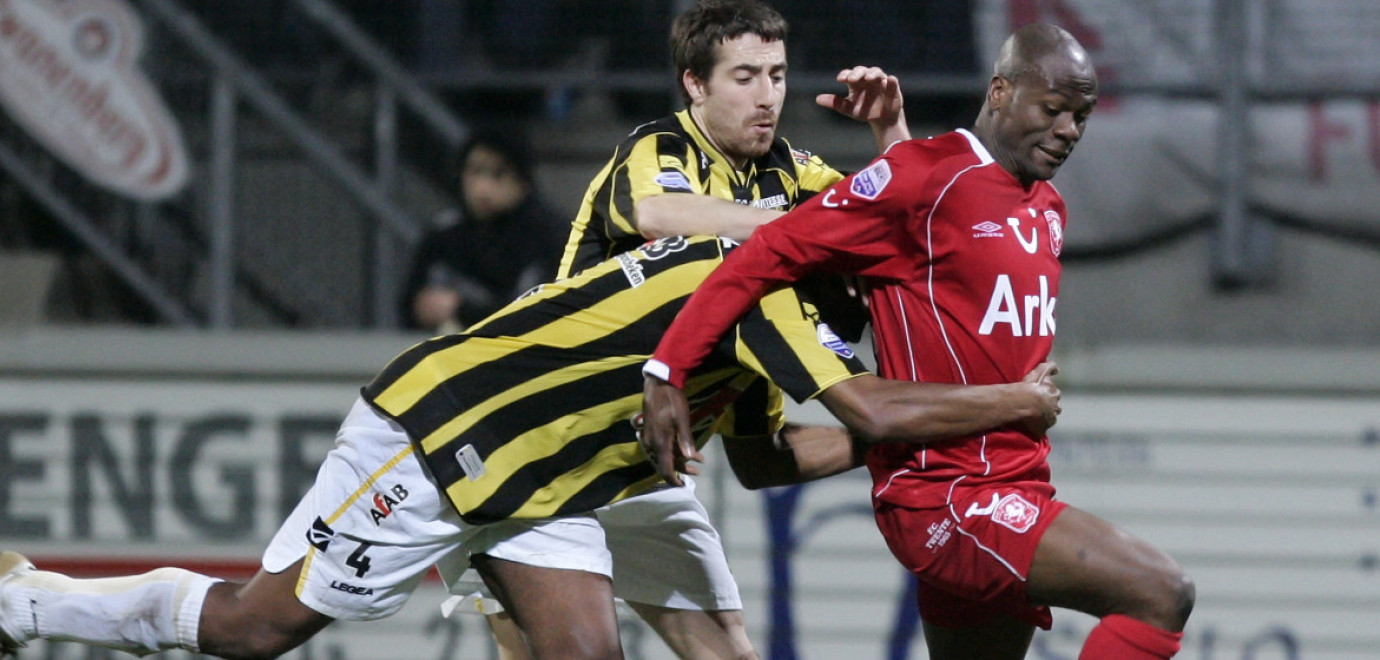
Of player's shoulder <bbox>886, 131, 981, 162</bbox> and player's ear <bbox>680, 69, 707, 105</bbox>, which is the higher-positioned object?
player's ear <bbox>680, 69, 707, 105</bbox>

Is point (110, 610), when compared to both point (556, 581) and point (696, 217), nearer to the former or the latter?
point (556, 581)

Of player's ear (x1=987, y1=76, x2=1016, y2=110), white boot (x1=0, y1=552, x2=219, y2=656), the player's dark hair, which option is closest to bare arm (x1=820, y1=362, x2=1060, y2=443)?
player's ear (x1=987, y1=76, x2=1016, y2=110)

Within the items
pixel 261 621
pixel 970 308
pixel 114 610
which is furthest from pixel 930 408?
pixel 114 610

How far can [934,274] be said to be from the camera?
3607mm

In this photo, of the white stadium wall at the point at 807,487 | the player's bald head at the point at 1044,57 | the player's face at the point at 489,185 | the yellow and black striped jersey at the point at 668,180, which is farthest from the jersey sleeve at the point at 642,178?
the player's face at the point at 489,185

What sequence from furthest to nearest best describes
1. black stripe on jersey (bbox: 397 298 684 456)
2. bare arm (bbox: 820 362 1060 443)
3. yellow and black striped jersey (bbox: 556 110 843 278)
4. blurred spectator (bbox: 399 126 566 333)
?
1. blurred spectator (bbox: 399 126 566 333)
2. yellow and black striped jersey (bbox: 556 110 843 278)
3. black stripe on jersey (bbox: 397 298 684 456)
4. bare arm (bbox: 820 362 1060 443)

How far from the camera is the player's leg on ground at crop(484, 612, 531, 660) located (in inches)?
173

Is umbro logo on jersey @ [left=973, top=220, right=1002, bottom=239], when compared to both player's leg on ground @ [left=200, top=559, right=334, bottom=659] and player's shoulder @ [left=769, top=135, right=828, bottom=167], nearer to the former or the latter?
player's shoulder @ [left=769, top=135, right=828, bottom=167]

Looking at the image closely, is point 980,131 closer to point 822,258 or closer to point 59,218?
point 822,258

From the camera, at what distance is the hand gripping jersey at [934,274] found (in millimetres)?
3539

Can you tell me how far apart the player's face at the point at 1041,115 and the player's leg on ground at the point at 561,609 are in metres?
1.26

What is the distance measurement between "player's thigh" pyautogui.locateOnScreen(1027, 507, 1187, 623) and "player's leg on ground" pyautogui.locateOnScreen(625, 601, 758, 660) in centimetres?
98

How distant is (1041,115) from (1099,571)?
92 centimetres

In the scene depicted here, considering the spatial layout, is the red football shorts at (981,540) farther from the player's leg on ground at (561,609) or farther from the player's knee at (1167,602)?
the player's leg on ground at (561,609)
